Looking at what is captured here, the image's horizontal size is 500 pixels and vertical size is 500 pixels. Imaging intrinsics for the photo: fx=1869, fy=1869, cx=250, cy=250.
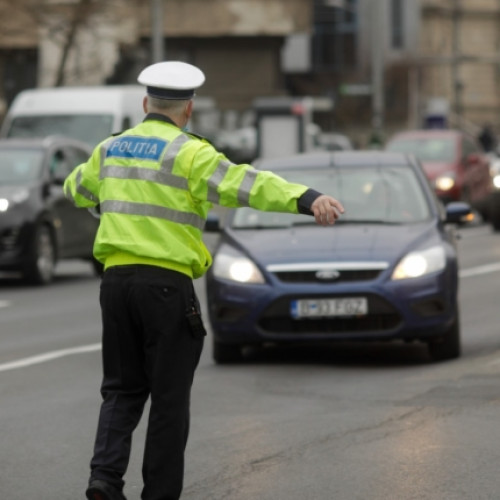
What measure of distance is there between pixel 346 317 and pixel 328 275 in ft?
0.96

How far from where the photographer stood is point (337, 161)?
45.3 ft

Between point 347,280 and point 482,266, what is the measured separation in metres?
10.3

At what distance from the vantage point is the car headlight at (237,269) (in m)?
12.1

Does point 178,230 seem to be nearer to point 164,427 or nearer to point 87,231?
point 164,427

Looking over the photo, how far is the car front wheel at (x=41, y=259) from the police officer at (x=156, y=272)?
1332cm

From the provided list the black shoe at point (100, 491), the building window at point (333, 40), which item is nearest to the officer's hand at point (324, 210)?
the black shoe at point (100, 491)

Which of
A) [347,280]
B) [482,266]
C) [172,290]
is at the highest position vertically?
[172,290]

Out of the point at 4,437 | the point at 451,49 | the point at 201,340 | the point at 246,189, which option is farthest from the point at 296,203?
the point at 451,49

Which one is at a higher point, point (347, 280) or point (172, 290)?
point (172, 290)

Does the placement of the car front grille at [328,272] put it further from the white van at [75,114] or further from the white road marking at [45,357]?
the white van at [75,114]

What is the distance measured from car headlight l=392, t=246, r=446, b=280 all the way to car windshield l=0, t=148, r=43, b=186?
9182mm

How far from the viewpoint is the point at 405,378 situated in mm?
11547

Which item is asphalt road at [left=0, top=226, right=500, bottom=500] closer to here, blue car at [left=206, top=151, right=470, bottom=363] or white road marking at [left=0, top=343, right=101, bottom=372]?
white road marking at [left=0, top=343, right=101, bottom=372]

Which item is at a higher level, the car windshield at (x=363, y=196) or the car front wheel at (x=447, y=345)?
the car windshield at (x=363, y=196)
